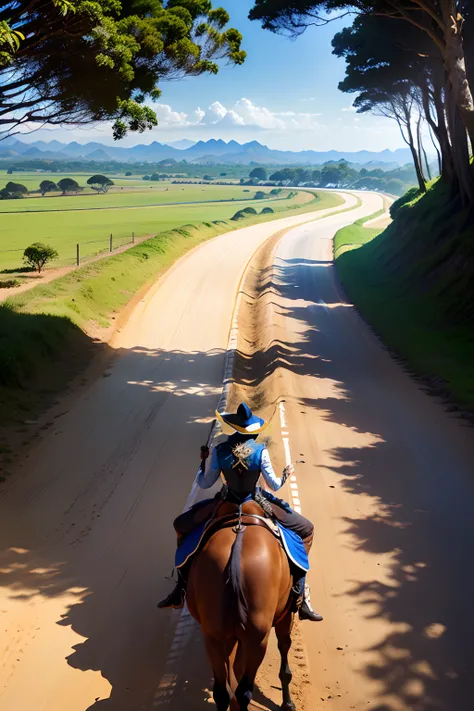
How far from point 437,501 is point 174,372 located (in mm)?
9609

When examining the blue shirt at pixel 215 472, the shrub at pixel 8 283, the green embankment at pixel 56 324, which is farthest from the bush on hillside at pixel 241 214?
the blue shirt at pixel 215 472

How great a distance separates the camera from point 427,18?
24812 mm

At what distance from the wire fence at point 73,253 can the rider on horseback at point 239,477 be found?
28.8m

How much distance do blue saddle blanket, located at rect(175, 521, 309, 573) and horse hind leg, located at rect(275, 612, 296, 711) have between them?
1.77 ft

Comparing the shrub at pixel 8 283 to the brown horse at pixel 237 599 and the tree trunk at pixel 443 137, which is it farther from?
the brown horse at pixel 237 599

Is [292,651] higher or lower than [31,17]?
lower

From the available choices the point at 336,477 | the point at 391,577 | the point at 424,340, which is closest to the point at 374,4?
the point at 424,340

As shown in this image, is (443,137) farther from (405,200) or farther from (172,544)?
(172,544)

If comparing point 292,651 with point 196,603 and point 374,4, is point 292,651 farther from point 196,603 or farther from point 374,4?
point 374,4

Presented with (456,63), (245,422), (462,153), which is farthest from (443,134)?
(245,422)

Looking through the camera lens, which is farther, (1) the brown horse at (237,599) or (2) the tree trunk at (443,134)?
(2) the tree trunk at (443,134)

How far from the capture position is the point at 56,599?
25.4 feet

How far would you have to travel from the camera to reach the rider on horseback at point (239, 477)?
6.18m

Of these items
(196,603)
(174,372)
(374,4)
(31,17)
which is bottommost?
(174,372)
